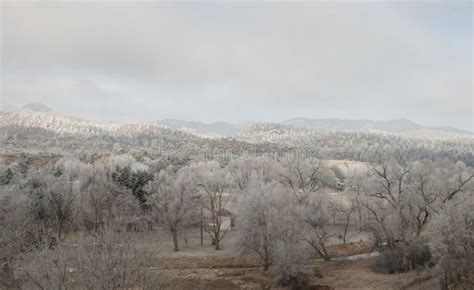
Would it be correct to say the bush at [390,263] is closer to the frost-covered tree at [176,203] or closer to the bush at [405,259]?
the bush at [405,259]

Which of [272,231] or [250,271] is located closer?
[272,231]

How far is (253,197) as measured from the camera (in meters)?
50.2

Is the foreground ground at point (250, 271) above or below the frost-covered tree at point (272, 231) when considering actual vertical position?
below

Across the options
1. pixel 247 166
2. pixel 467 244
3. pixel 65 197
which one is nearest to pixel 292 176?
pixel 247 166

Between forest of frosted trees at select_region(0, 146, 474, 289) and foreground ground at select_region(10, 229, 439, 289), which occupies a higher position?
forest of frosted trees at select_region(0, 146, 474, 289)

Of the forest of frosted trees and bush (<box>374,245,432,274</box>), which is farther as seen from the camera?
bush (<box>374,245,432,274</box>)

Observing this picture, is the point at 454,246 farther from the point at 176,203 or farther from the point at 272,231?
the point at 176,203

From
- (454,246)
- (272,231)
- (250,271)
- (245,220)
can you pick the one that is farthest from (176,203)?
(454,246)

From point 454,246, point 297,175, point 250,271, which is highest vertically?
point 297,175

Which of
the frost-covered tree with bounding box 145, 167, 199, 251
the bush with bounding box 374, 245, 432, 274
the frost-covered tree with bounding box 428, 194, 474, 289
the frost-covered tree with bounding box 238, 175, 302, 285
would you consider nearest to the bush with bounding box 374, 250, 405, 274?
the bush with bounding box 374, 245, 432, 274

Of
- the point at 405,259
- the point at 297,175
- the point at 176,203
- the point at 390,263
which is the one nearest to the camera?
the point at 405,259

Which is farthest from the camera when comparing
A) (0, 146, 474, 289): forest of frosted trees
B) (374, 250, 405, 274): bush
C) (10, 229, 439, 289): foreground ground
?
(374, 250, 405, 274): bush

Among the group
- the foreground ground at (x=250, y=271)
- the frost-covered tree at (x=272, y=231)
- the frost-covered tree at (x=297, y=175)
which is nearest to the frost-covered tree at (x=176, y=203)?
the foreground ground at (x=250, y=271)

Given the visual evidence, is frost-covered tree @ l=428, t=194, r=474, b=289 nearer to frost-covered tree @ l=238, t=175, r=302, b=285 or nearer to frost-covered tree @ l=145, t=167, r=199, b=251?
frost-covered tree @ l=238, t=175, r=302, b=285
